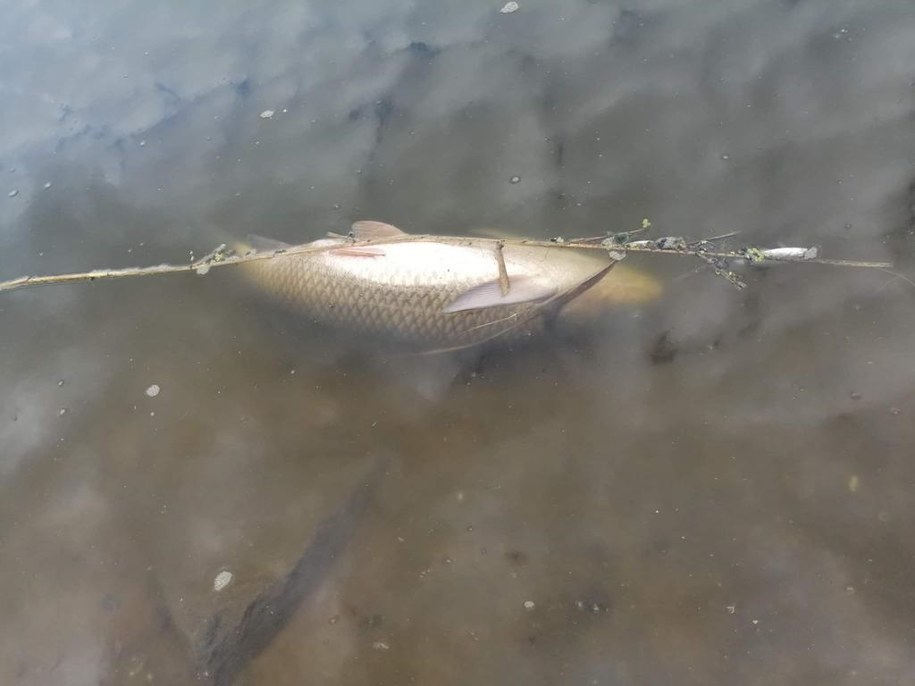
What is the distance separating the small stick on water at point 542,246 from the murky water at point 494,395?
80mm

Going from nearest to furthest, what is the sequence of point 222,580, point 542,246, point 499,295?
point 222,580, point 499,295, point 542,246

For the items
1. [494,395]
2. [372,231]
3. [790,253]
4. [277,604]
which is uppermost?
[372,231]

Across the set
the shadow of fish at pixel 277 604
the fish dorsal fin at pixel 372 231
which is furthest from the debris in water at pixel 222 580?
the fish dorsal fin at pixel 372 231

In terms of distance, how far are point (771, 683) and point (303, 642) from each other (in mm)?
1856

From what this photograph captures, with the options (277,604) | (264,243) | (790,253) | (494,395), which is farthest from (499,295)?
(277,604)

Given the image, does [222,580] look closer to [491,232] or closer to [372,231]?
[372,231]

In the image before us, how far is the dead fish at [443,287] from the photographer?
3281mm

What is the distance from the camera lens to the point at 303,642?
280 centimetres

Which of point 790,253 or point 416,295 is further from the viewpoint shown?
point 416,295

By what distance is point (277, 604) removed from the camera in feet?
9.47

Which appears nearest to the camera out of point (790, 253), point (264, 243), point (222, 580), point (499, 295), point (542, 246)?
point (222, 580)

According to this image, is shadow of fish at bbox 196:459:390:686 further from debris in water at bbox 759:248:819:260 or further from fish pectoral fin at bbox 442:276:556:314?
debris in water at bbox 759:248:819:260

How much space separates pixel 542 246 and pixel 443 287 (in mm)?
581

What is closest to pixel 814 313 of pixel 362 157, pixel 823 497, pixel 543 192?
pixel 823 497
